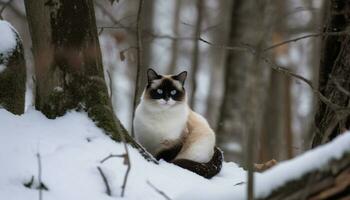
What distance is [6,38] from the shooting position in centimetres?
378

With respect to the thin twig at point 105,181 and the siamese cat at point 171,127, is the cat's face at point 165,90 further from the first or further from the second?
the thin twig at point 105,181

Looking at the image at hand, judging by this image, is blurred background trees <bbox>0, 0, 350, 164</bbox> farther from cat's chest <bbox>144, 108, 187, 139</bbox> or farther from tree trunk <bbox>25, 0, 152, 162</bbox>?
cat's chest <bbox>144, 108, 187, 139</bbox>

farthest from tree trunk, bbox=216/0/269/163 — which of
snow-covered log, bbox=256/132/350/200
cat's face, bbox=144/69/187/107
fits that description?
snow-covered log, bbox=256/132/350/200

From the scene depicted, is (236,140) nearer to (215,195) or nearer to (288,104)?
(288,104)

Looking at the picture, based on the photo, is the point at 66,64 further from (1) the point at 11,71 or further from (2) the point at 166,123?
(2) the point at 166,123

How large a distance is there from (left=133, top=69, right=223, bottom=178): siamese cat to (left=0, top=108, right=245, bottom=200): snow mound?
0.83 metres

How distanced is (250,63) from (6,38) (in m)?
5.81

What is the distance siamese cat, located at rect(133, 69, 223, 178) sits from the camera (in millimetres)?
4504

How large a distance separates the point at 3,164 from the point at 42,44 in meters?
0.90

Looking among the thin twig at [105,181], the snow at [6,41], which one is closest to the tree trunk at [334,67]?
the thin twig at [105,181]

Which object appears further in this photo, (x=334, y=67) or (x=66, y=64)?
(x=334, y=67)

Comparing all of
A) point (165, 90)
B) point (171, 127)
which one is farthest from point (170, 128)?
point (165, 90)

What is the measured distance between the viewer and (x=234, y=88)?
9.26 metres

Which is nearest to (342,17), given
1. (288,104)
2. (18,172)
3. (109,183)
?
(109,183)
